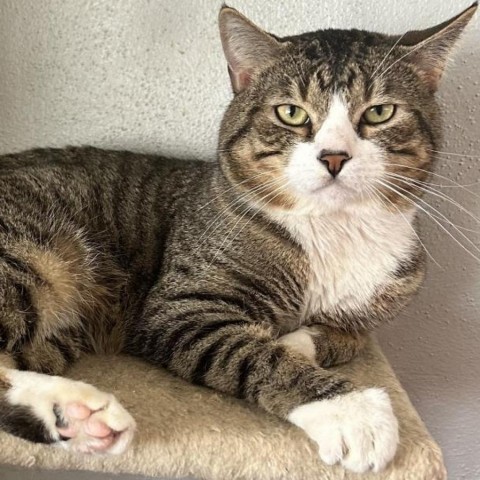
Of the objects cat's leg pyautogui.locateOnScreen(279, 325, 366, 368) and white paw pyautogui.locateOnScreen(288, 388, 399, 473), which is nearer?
white paw pyautogui.locateOnScreen(288, 388, 399, 473)

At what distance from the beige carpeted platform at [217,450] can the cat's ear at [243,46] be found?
2.00ft

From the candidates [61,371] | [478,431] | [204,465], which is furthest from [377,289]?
[478,431]

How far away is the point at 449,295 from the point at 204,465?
0.87m

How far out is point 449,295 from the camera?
60.9 inches

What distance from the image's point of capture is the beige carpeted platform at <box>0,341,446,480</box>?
2.90 ft

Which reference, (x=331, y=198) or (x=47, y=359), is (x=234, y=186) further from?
(x=47, y=359)

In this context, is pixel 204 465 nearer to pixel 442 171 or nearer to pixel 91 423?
pixel 91 423

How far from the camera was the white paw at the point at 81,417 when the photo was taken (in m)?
0.85

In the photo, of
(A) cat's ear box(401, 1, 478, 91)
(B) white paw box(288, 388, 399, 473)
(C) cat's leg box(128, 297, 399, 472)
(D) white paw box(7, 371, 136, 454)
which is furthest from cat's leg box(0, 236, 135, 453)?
(A) cat's ear box(401, 1, 478, 91)

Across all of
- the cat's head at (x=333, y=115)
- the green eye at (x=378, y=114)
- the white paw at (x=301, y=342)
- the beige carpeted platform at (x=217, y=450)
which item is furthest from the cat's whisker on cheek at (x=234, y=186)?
the beige carpeted platform at (x=217, y=450)

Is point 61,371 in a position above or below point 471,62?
below

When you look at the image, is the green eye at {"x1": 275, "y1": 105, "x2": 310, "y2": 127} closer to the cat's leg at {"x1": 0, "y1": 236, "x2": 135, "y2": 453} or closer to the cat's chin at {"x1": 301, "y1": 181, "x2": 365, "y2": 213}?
the cat's chin at {"x1": 301, "y1": 181, "x2": 365, "y2": 213}

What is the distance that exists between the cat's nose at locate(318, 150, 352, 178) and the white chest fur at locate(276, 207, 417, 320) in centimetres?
14

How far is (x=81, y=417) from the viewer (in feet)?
2.81
